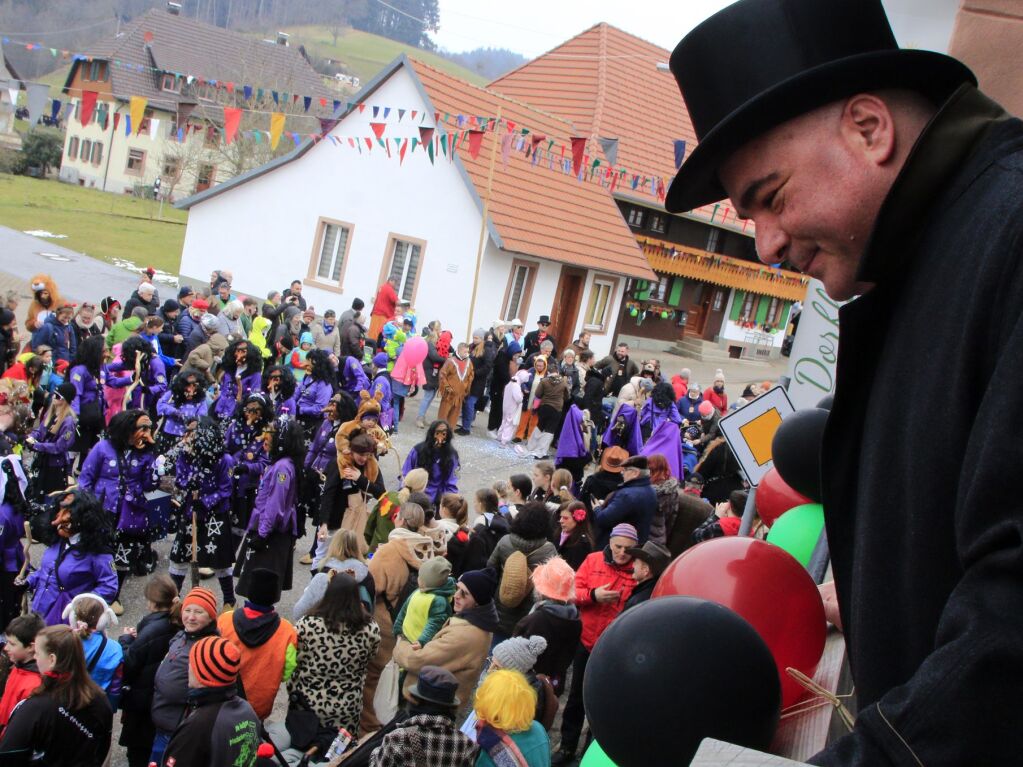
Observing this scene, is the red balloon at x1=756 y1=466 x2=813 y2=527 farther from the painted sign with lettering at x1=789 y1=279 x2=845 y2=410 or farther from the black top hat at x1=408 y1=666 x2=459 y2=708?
the painted sign with lettering at x1=789 y1=279 x2=845 y2=410

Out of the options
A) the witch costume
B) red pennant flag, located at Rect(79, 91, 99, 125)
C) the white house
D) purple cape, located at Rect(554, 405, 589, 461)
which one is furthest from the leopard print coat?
the white house

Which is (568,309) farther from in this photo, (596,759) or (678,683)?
(678,683)

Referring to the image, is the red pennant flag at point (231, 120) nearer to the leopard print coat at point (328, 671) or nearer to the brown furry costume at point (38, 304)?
the brown furry costume at point (38, 304)

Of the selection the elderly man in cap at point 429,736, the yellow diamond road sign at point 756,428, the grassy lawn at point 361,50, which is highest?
the grassy lawn at point 361,50

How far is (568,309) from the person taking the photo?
2569cm

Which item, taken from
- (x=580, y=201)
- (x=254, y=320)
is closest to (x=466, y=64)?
(x=580, y=201)

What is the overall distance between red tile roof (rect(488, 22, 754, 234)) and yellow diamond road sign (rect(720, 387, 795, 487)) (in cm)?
2224

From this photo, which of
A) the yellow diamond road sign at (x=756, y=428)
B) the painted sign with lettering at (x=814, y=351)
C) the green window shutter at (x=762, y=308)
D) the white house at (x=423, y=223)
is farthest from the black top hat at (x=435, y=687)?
the green window shutter at (x=762, y=308)

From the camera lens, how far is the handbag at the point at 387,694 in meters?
6.21

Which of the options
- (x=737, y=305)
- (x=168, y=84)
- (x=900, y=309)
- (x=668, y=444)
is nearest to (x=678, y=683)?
(x=900, y=309)

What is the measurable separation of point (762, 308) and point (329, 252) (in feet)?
61.2

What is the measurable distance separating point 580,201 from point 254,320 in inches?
506

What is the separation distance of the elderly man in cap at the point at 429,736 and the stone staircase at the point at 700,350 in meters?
28.6

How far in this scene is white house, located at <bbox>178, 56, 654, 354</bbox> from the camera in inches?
887
